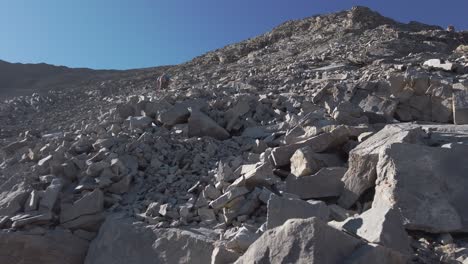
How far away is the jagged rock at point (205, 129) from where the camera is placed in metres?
6.04

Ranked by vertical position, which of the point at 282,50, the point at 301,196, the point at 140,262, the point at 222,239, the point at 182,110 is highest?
the point at 282,50

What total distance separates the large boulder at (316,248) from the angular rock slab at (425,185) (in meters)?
0.80

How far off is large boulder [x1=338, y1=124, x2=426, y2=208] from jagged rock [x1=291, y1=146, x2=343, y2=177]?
0.38 meters

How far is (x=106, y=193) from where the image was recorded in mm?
4992

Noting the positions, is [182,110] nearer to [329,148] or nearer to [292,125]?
[292,125]

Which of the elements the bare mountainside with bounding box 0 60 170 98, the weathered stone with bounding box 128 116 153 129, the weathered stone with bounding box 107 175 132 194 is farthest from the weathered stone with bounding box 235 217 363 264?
the bare mountainside with bounding box 0 60 170 98

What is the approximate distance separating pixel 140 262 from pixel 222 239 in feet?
2.87

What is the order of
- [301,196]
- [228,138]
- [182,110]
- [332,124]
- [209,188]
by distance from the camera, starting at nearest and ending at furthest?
[301,196] < [209,188] < [332,124] < [228,138] < [182,110]

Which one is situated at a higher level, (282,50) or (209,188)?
(282,50)

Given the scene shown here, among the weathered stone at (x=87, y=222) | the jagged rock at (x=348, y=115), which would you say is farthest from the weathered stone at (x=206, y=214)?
Result: the jagged rock at (x=348, y=115)

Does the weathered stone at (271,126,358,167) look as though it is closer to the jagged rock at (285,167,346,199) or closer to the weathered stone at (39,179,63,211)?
the jagged rock at (285,167,346,199)

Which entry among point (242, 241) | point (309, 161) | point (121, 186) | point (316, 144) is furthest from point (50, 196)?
point (316, 144)

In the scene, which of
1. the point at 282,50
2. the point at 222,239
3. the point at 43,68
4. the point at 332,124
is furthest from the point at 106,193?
the point at 43,68

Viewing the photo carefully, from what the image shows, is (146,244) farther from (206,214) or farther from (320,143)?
(320,143)
